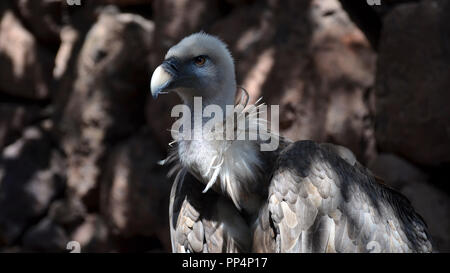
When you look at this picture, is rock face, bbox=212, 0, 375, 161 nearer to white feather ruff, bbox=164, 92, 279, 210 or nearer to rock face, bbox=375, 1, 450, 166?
rock face, bbox=375, 1, 450, 166

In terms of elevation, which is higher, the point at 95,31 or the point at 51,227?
the point at 95,31

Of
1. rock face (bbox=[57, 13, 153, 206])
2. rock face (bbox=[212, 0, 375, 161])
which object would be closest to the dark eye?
rock face (bbox=[212, 0, 375, 161])

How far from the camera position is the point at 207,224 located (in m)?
2.34

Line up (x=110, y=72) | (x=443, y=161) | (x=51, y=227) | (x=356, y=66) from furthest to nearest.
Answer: (x=51, y=227)
(x=110, y=72)
(x=356, y=66)
(x=443, y=161)

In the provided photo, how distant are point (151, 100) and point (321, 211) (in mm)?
2553

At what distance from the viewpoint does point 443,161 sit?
318cm

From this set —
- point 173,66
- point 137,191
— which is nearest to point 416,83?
point 173,66

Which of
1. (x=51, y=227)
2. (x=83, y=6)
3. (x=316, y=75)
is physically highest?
(x=83, y=6)

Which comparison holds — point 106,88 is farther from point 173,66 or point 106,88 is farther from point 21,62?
point 173,66

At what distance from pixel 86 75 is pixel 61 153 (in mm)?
836

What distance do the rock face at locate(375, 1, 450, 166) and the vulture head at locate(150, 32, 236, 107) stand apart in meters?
1.35
